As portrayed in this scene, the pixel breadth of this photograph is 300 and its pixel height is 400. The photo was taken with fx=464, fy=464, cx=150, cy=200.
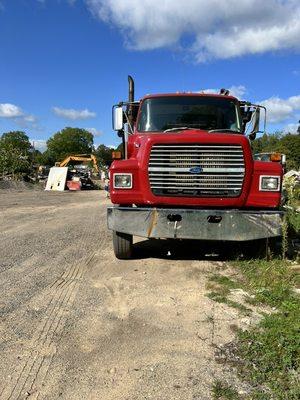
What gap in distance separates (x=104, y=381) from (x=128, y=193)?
12.1ft

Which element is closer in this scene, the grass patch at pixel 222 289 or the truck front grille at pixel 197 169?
the grass patch at pixel 222 289

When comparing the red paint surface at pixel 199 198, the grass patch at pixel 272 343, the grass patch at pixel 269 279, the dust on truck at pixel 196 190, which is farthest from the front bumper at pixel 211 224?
the grass patch at pixel 272 343

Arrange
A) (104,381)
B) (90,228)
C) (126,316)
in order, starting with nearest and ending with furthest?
(104,381), (126,316), (90,228)

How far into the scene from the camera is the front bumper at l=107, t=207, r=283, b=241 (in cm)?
656

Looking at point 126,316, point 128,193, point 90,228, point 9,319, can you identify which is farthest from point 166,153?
point 90,228

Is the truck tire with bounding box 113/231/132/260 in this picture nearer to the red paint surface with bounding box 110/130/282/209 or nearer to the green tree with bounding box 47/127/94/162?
the red paint surface with bounding box 110/130/282/209

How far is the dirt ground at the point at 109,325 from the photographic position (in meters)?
3.47

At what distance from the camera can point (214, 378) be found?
11.6ft

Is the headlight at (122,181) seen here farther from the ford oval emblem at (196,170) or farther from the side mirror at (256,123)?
the side mirror at (256,123)

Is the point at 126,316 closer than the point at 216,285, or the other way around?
the point at 126,316

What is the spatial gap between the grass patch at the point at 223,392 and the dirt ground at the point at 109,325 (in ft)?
0.17

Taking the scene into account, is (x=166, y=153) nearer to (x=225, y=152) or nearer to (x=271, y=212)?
(x=225, y=152)

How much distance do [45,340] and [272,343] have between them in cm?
202

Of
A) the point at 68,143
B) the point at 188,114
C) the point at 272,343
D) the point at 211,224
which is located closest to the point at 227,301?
the point at 272,343
